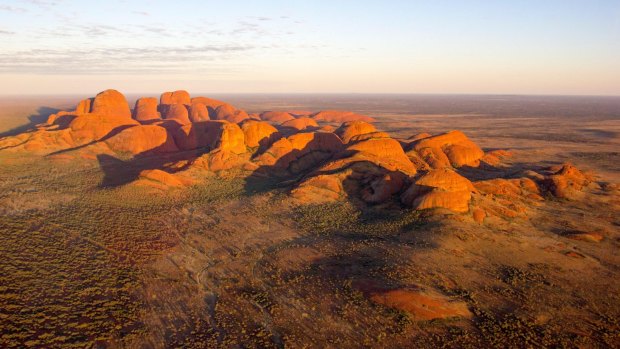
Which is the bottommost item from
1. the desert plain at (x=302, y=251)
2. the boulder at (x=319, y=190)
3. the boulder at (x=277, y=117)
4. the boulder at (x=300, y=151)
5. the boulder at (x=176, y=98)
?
the desert plain at (x=302, y=251)

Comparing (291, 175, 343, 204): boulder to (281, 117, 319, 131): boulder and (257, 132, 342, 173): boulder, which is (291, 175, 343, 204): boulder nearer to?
(257, 132, 342, 173): boulder

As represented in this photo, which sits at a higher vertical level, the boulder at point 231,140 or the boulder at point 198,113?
the boulder at point 198,113

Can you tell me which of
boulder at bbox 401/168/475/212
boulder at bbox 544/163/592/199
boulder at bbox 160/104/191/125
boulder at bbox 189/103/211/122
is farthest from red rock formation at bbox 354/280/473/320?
boulder at bbox 189/103/211/122

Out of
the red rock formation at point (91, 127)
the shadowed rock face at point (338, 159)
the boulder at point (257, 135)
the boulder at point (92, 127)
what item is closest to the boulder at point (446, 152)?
the shadowed rock face at point (338, 159)

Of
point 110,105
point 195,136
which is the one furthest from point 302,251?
point 110,105

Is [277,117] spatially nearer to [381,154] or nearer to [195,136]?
[195,136]

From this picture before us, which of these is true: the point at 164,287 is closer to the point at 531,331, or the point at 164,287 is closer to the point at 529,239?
the point at 531,331

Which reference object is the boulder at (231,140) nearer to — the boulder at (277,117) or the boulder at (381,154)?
the boulder at (381,154)

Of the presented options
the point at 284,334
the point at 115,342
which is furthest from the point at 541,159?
the point at 115,342
